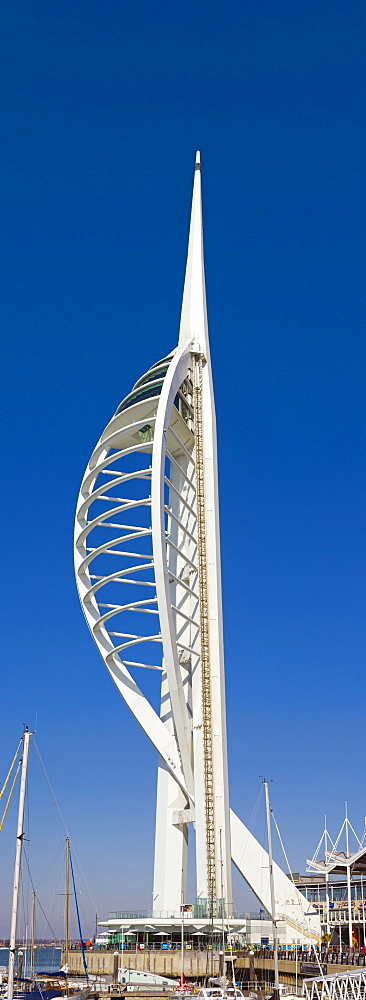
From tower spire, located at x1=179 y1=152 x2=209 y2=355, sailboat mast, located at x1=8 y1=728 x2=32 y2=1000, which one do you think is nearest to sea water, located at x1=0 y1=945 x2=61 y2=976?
sailboat mast, located at x1=8 y1=728 x2=32 y2=1000

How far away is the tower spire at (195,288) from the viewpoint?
5406 centimetres

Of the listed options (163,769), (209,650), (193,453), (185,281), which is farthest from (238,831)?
(185,281)

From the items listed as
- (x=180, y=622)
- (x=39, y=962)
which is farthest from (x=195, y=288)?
(x=39, y=962)

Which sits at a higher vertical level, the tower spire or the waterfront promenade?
the tower spire

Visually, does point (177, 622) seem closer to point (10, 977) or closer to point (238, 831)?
point (238, 831)

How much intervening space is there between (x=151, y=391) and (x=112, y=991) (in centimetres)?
2640

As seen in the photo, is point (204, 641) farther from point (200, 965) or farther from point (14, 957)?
point (14, 957)

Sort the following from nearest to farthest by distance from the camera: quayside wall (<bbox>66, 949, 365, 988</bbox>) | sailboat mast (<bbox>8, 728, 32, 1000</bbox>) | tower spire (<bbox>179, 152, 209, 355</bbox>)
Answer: sailboat mast (<bbox>8, 728, 32, 1000</bbox>)
quayside wall (<bbox>66, 949, 365, 988</bbox>)
tower spire (<bbox>179, 152, 209, 355</bbox>)

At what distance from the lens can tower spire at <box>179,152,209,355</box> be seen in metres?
54.1

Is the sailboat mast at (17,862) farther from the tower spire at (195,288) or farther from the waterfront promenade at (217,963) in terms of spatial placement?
the tower spire at (195,288)

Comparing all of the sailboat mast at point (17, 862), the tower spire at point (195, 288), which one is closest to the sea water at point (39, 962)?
the sailboat mast at point (17, 862)

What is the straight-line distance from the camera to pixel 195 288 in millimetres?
56188

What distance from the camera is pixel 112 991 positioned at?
109ft

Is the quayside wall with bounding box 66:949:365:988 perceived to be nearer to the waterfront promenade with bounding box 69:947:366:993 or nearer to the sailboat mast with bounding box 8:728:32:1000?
the waterfront promenade with bounding box 69:947:366:993
